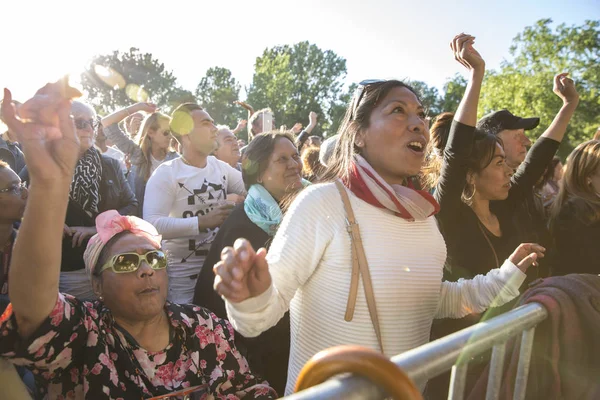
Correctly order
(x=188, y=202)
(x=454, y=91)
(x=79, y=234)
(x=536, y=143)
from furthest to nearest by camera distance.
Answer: (x=454, y=91) < (x=188, y=202) < (x=536, y=143) < (x=79, y=234)

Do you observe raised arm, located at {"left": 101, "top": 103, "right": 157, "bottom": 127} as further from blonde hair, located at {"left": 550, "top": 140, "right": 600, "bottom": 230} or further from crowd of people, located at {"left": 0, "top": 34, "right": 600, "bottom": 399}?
blonde hair, located at {"left": 550, "top": 140, "right": 600, "bottom": 230}

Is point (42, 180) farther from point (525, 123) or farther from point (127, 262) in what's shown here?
point (525, 123)

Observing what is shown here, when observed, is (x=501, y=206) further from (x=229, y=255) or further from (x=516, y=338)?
(x=229, y=255)

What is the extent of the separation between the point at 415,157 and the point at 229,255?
3.35 feet

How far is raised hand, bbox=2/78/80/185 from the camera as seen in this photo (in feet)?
3.64

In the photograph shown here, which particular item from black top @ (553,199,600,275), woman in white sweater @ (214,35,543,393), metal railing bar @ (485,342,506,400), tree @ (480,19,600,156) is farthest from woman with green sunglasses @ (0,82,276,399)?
tree @ (480,19,600,156)

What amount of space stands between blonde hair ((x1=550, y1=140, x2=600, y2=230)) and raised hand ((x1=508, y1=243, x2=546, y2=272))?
1.49 metres

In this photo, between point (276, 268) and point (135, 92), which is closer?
point (276, 268)

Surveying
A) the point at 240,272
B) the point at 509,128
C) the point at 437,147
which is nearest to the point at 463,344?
the point at 240,272

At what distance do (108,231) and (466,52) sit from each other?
1963 millimetres

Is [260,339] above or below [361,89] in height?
below

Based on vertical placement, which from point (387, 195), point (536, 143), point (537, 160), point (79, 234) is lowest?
point (79, 234)

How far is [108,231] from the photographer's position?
2.03 meters

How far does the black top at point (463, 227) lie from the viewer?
2.23 metres
